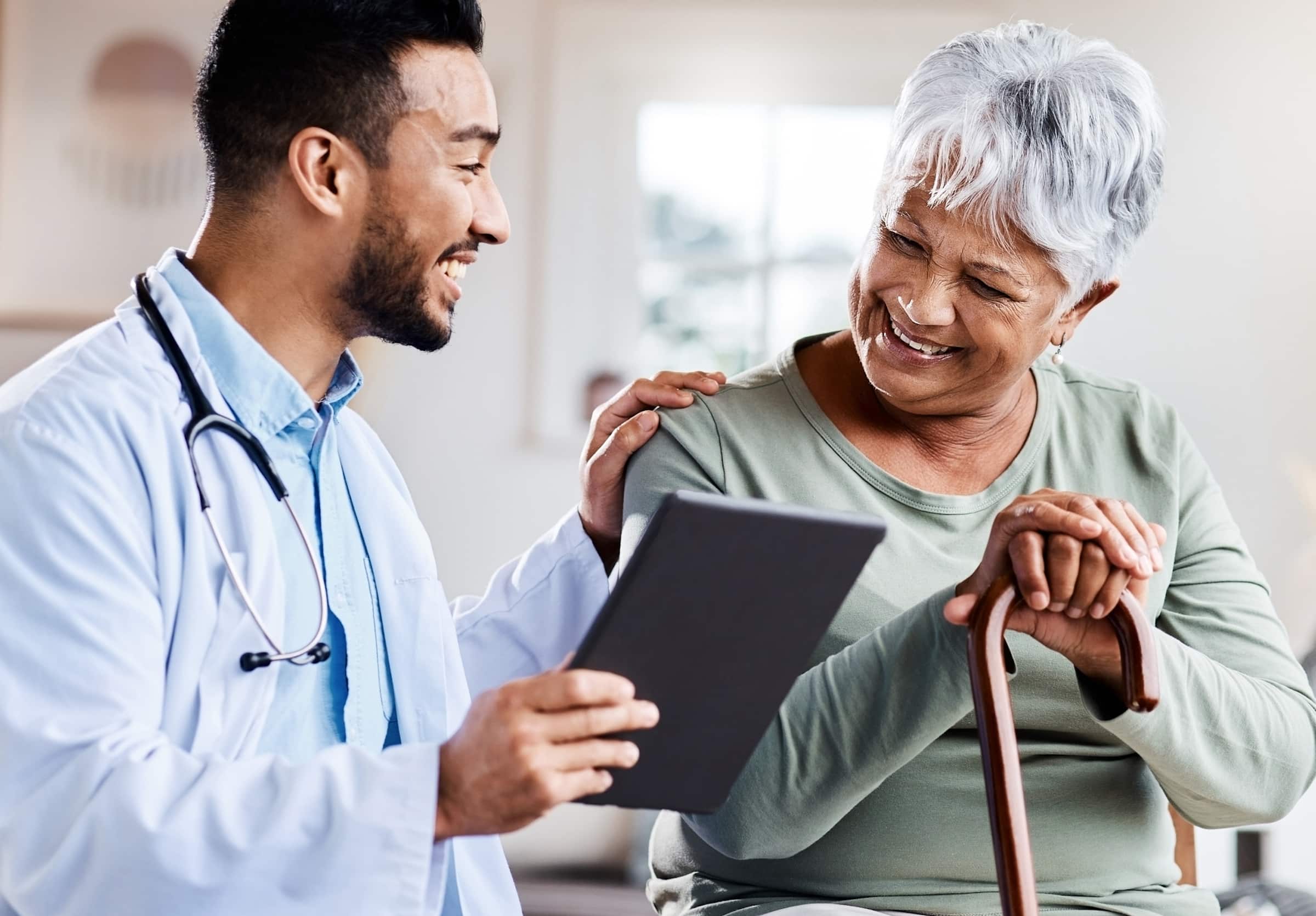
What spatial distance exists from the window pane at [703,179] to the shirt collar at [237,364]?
2561mm

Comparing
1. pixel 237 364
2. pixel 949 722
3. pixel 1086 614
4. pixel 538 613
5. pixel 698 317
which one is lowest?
pixel 698 317

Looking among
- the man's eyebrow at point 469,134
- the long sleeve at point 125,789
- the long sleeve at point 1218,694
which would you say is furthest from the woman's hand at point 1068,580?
the man's eyebrow at point 469,134

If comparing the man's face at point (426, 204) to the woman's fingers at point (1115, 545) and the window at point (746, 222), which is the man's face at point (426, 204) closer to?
the woman's fingers at point (1115, 545)

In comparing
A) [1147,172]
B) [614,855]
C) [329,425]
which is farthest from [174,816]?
[614,855]

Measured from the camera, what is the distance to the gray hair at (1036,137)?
53.2 inches

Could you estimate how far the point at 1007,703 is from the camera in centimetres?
104

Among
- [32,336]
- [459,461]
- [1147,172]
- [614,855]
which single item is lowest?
[614,855]

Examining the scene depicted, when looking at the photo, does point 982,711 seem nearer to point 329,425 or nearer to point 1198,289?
point 329,425

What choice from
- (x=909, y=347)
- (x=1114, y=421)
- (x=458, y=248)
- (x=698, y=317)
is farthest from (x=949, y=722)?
(x=698, y=317)

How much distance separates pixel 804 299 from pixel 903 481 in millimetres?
2400

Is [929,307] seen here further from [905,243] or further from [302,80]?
[302,80]

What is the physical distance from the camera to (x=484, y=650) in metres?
1.61

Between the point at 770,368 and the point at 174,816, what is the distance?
2.70 feet

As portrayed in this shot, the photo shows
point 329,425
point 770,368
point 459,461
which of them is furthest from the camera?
point 459,461
